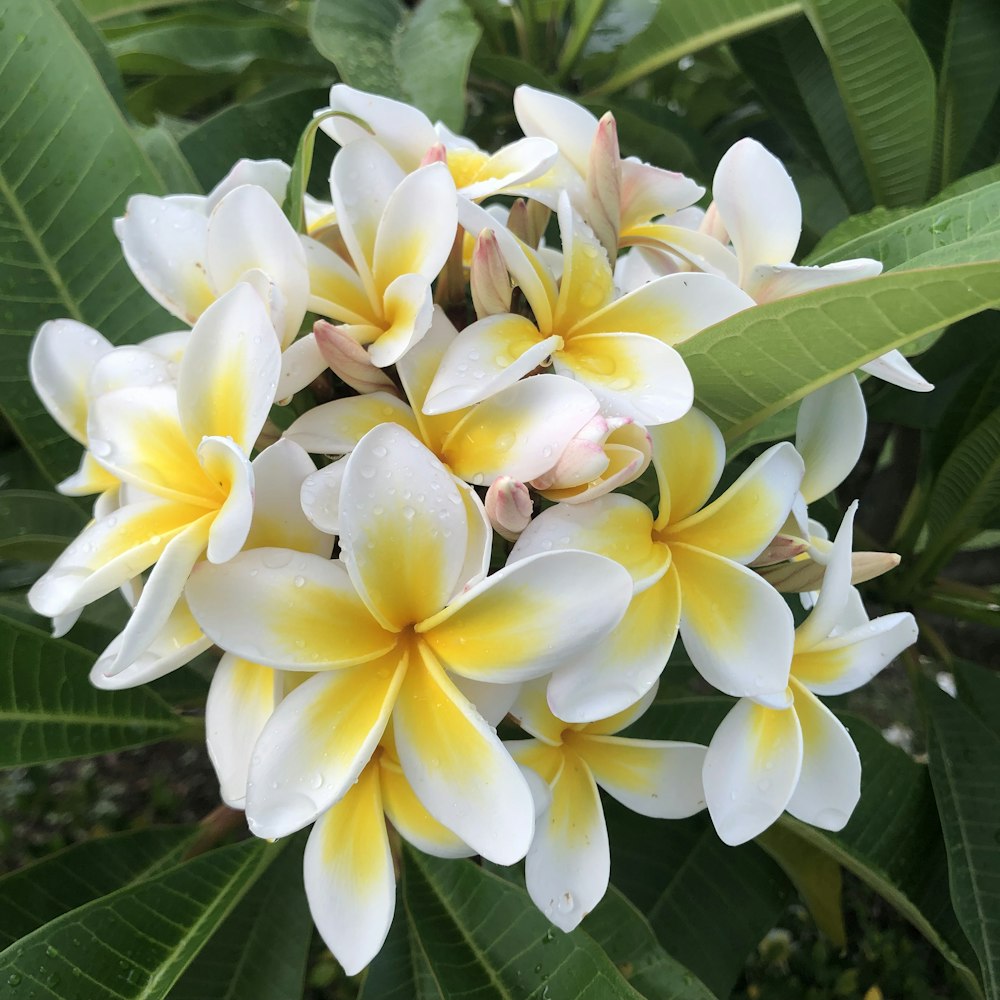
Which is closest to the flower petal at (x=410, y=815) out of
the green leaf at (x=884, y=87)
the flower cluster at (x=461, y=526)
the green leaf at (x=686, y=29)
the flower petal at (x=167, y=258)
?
the flower cluster at (x=461, y=526)

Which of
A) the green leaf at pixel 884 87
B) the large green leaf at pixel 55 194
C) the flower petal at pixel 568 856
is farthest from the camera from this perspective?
the green leaf at pixel 884 87

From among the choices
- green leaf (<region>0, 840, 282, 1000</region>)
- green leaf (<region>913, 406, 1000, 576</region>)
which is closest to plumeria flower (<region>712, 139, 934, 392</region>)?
green leaf (<region>913, 406, 1000, 576</region>)

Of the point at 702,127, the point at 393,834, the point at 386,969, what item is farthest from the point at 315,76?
the point at 386,969

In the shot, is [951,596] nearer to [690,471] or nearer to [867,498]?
[867,498]

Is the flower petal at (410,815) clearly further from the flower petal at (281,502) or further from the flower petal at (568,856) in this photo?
the flower petal at (281,502)

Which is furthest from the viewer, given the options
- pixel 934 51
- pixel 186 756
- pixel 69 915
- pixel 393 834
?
pixel 186 756

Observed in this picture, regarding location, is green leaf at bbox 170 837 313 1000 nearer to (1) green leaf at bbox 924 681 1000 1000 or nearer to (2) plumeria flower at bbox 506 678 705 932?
(2) plumeria flower at bbox 506 678 705 932
